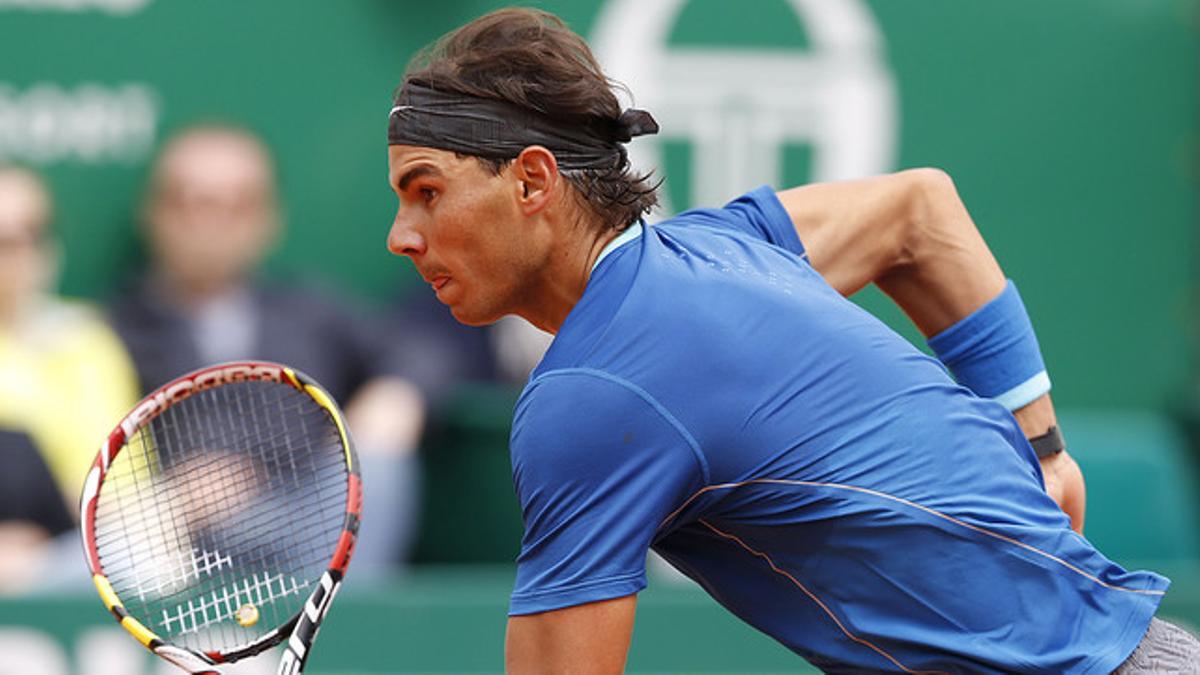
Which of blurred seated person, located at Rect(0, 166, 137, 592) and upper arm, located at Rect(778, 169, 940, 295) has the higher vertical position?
upper arm, located at Rect(778, 169, 940, 295)

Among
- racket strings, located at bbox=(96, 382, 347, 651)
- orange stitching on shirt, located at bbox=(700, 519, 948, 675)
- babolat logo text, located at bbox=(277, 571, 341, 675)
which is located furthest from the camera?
racket strings, located at bbox=(96, 382, 347, 651)

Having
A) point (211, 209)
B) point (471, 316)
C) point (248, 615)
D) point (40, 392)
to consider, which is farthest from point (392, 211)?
point (471, 316)

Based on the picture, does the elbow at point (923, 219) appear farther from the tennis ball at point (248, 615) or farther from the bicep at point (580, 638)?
the tennis ball at point (248, 615)

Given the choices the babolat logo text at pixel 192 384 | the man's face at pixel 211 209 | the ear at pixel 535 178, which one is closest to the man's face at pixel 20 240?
the man's face at pixel 211 209

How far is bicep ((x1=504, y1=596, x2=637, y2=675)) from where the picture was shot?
2.78 m

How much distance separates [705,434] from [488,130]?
570mm

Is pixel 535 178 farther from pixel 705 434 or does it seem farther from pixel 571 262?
pixel 705 434

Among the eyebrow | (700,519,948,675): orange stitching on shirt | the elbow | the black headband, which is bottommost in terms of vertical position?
(700,519,948,675): orange stitching on shirt

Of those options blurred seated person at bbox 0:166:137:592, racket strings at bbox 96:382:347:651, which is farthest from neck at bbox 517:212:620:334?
blurred seated person at bbox 0:166:137:592

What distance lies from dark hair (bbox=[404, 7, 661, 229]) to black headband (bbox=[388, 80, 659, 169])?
11 millimetres

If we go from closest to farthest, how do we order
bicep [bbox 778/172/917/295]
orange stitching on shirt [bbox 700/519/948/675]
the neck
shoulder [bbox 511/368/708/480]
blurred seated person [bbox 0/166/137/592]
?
1. shoulder [bbox 511/368/708/480]
2. orange stitching on shirt [bbox 700/519/948/675]
3. the neck
4. bicep [bbox 778/172/917/295]
5. blurred seated person [bbox 0/166/137/592]

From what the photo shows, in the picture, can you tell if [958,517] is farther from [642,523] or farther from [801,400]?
[642,523]

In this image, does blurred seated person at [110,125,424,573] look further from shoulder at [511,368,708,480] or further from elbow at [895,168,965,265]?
shoulder at [511,368,708,480]

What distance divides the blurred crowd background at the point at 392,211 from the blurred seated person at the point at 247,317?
0.01 m
